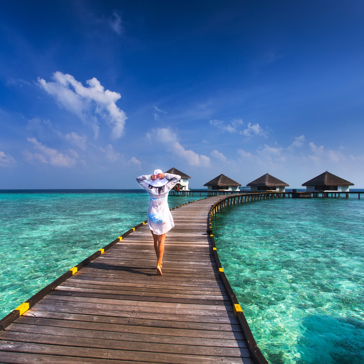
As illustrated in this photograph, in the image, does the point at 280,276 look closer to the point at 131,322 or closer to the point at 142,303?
the point at 142,303

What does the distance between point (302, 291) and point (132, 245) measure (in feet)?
15.0

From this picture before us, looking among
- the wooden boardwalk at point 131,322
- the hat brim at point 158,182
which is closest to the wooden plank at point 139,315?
the wooden boardwalk at point 131,322

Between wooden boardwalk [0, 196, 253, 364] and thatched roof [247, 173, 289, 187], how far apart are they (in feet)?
129

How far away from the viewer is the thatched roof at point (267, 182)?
40.2 meters

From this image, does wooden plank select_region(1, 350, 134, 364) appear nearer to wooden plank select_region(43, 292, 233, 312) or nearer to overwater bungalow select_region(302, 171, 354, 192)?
wooden plank select_region(43, 292, 233, 312)

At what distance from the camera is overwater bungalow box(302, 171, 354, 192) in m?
38.5

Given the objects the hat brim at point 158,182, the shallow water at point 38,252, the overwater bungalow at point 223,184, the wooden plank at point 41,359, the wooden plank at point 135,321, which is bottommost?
the shallow water at point 38,252

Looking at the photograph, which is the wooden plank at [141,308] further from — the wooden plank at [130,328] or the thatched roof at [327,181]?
the thatched roof at [327,181]

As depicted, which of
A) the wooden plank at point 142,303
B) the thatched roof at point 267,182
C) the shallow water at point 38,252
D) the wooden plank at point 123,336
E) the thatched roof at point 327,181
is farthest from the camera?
the thatched roof at point 267,182

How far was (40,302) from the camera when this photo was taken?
2.94 meters

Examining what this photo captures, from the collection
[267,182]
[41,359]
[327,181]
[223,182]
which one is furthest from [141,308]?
[327,181]

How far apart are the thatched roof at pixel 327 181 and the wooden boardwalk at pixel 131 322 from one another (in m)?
43.5

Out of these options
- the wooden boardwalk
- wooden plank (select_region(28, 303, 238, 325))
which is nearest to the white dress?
the wooden boardwalk

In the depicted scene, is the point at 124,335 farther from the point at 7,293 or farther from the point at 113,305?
the point at 7,293
